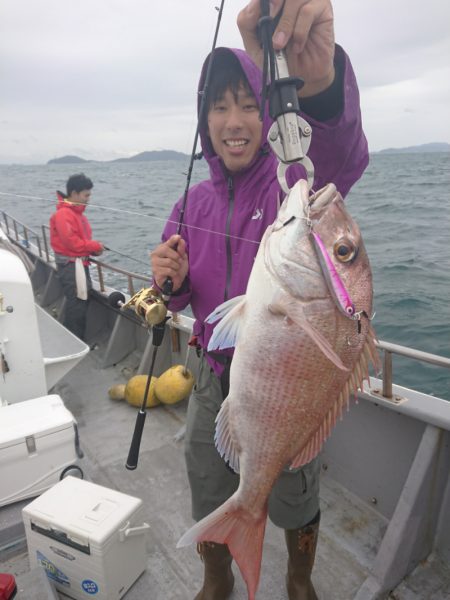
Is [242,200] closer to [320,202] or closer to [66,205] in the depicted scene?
[320,202]

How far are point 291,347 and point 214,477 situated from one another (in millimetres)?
1039

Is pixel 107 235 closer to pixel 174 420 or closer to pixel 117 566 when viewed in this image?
pixel 174 420

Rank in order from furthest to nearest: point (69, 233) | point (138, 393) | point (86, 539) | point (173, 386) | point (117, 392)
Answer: point (69, 233) < point (117, 392) < point (138, 393) < point (173, 386) < point (86, 539)

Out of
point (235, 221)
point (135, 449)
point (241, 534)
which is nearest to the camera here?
point (241, 534)

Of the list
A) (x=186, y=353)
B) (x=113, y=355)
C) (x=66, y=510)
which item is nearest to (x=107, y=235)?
(x=113, y=355)

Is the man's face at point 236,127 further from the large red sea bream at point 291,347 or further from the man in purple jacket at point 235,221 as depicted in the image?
the large red sea bream at point 291,347

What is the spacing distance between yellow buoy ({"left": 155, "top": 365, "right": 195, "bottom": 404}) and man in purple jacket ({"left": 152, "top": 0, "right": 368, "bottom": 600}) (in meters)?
2.29

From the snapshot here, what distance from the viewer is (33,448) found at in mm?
2904

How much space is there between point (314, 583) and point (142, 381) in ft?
8.90

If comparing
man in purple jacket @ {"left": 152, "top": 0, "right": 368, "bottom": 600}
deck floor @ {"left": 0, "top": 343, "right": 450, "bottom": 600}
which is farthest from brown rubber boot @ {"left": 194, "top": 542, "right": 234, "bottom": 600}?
deck floor @ {"left": 0, "top": 343, "right": 450, "bottom": 600}

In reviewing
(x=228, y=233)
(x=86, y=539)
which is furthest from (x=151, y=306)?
(x=86, y=539)

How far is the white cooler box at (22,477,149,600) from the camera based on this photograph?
2.37 m

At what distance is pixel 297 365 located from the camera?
1.65 meters

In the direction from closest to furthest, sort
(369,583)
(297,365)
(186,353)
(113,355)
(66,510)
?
(297,365), (66,510), (369,583), (186,353), (113,355)
